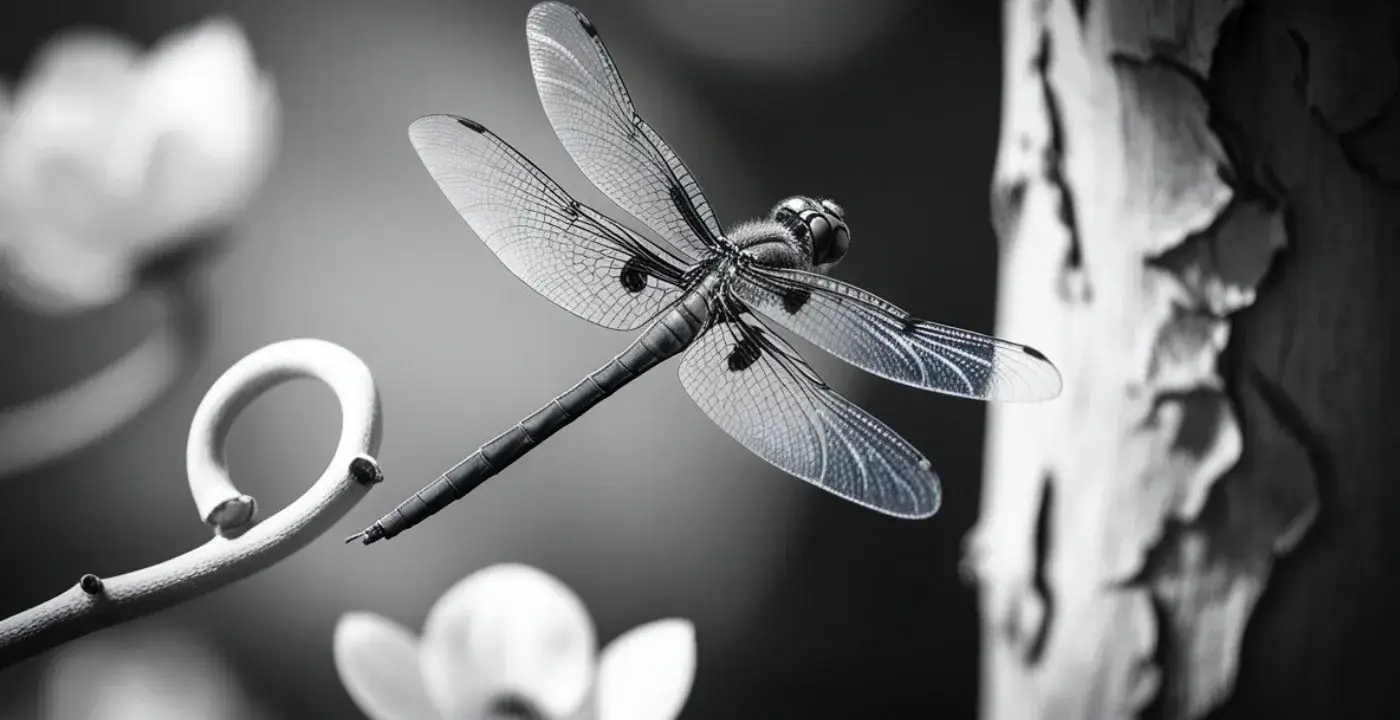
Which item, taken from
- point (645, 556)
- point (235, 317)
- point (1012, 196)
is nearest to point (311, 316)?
point (235, 317)

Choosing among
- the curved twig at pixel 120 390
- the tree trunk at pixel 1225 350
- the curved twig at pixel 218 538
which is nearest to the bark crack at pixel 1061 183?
the tree trunk at pixel 1225 350

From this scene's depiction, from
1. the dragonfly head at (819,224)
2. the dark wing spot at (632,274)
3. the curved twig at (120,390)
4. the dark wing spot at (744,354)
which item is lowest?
the dark wing spot at (744,354)

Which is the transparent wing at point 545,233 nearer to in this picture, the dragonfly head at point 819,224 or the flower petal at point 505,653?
the dragonfly head at point 819,224

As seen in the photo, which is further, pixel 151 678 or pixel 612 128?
pixel 151 678

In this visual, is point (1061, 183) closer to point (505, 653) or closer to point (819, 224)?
point (819, 224)

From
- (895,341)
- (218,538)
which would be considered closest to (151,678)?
(218,538)

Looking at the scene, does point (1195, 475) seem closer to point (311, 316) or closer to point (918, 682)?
point (918, 682)

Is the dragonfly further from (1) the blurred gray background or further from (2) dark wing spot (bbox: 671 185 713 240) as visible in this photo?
(1) the blurred gray background
